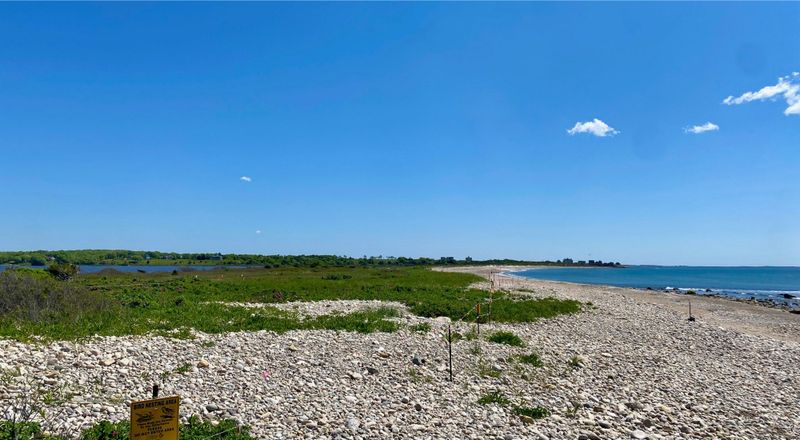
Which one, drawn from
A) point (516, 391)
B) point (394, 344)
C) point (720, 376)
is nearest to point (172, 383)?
point (394, 344)

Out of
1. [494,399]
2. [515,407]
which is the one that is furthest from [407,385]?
[515,407]

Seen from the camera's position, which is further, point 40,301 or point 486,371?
point 40,301

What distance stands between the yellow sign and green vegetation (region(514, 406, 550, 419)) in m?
7.42

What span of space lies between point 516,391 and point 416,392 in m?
2.77

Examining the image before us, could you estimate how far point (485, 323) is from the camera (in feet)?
72.1

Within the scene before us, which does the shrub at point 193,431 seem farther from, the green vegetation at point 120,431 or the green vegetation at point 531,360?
the green vegetation at point 531,360

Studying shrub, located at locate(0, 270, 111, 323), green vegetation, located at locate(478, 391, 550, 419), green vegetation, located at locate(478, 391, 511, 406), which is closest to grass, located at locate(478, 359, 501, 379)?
green vegetation, located at locate(478, 391, 550, 419)

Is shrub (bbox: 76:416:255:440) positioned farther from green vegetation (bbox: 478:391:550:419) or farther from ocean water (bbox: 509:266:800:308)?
ocean water (bbox: 509:266:800:308)

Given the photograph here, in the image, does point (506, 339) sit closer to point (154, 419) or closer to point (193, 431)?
point (193, 431)

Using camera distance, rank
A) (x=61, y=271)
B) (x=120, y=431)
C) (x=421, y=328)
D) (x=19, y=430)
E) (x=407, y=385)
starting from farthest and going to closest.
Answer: (x=61, y=271) < (x=421, y=328) < (x=407, y=385) < (x=120, y=431) < (x=19, y=430)

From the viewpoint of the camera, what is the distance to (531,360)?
48.6 feet

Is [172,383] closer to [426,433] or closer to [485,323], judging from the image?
[426,433]

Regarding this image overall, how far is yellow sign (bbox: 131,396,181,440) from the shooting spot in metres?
5.76

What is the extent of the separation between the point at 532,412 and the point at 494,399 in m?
1.02
